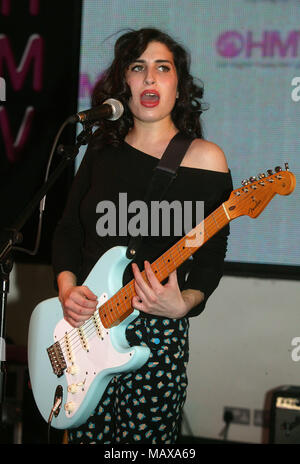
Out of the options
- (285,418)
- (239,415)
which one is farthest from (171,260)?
(239,415)

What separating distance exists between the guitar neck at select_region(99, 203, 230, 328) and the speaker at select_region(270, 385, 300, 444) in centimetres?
109

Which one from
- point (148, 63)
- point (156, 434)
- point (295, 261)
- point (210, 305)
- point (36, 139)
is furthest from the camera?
point (36, 139)

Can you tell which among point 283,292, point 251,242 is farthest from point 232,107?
point 283,292

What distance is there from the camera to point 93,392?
1742 mm

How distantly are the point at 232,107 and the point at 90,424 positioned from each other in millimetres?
1700

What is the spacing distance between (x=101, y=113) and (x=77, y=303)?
57cm

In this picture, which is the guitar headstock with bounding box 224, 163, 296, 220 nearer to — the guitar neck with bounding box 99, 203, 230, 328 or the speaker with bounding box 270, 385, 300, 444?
the guitar neck with bounding box 99, 203, 230, 328

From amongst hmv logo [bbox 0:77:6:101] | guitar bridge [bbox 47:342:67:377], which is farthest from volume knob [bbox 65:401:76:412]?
hmv logo [bbox 0:77:6:101]

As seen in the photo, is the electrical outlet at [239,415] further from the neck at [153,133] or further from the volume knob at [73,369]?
the neck at [153,133]

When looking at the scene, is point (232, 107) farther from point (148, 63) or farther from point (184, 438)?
point (184, 438)

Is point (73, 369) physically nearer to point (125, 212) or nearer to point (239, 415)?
point (125, 212)

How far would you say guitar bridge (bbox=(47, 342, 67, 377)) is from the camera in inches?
73.2

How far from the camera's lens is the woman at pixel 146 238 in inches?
66.2

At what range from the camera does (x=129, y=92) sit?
1.93 m
